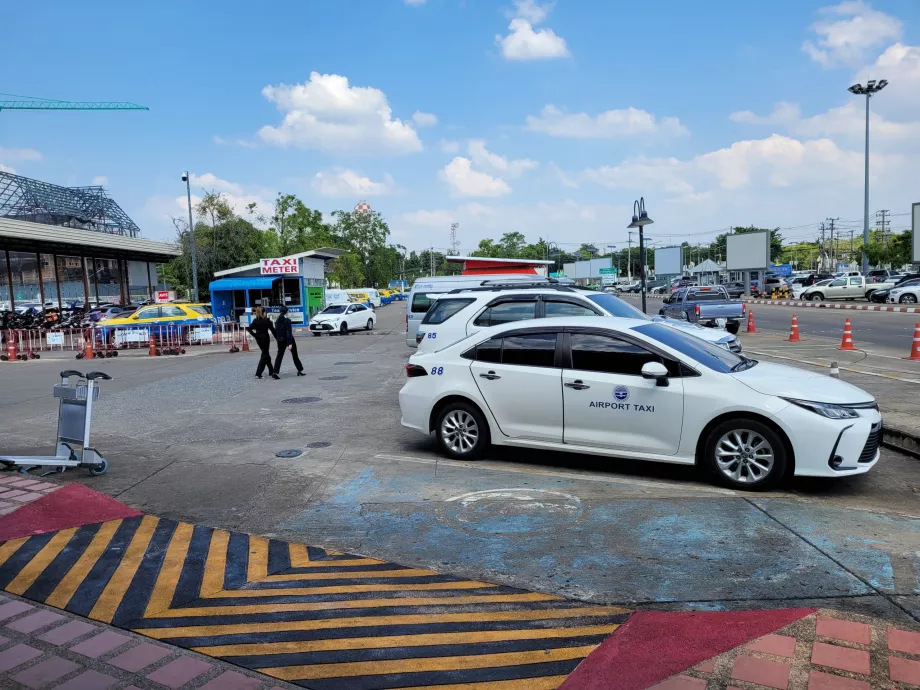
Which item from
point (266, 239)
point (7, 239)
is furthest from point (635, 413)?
→ point (266, 239)

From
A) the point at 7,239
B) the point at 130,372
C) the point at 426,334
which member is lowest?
the point at 130,372

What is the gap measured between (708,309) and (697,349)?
17557 mm

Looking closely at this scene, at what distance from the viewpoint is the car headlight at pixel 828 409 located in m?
Answer: 5.92

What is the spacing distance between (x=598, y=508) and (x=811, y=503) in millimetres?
1772

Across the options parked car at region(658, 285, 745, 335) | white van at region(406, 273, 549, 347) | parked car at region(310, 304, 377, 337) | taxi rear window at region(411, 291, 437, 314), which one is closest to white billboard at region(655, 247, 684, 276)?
parked car at region(310, 304, 377, 337)

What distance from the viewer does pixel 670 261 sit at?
8069 cm

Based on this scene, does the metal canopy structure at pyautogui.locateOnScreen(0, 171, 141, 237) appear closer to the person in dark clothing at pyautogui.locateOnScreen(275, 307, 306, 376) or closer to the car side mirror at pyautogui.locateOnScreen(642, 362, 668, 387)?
the person in dark clothing at pyautogui.locateOnScreen(275, 307, 306, 376)

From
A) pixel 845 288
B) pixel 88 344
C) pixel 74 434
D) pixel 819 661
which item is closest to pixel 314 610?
pixel 819 661

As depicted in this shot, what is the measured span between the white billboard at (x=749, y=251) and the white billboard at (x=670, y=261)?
1887cm

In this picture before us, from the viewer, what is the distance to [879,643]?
350 cm

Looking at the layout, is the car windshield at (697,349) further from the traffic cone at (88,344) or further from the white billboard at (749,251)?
the white billboard at (749,251)

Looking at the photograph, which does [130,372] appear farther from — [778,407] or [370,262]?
[370,262]

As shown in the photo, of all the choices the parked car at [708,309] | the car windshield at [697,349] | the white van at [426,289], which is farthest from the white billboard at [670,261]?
the car windshield at [697,349]

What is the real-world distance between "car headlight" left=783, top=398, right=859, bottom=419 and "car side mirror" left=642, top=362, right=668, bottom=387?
3.38 ft
